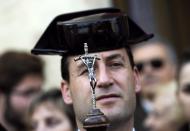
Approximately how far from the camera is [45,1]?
32.9ft

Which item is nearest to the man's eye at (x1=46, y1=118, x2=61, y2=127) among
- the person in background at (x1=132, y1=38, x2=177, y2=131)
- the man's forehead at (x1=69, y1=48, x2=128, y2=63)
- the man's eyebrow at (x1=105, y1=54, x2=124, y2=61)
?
the person in background at (x1=132, y1=38, x2=177, y2=131)

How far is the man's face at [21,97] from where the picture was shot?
8.23 m

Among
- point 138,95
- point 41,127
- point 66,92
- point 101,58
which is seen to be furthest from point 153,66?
point 101,58

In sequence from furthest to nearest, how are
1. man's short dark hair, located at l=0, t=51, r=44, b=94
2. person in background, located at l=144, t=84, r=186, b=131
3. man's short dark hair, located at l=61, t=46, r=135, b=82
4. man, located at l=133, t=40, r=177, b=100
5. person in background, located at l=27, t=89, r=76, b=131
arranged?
man's short dark hair, located at l=0, t=51, r=44, b=94, man, located at l=133, t=40, r=177, b=100, person in background, located at l=144, t=84, r=186, b=131, person in background, located at l=27, t=89, r=76, b=131, man's short dark hair, located at l=61, t=46, r=135, b=82

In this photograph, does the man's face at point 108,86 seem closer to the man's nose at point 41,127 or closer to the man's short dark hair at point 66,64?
the man's short dark hair at point 66,64

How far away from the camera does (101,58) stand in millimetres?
6301

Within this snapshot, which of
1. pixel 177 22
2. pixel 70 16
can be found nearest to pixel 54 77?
pixel 177 22

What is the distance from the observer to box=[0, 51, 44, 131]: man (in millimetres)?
8227

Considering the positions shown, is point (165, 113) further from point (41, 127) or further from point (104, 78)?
point (104, 78)

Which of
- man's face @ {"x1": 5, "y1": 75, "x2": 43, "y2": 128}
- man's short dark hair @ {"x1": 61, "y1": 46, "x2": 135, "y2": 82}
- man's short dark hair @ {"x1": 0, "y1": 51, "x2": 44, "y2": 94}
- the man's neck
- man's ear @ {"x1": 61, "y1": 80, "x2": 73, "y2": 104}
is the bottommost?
man's face @ {"x1": 5, "y1": 75, "x2": 43, "y2": 128}

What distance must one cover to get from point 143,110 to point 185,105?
2.54 ft

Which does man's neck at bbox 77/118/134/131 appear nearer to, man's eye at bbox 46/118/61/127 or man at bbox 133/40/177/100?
man's eye at bbox 46/118/61/127

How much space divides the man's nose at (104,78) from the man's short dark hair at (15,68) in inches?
88.4

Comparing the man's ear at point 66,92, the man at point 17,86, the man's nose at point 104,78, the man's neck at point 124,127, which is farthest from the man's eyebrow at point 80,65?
the man at point 17,86
